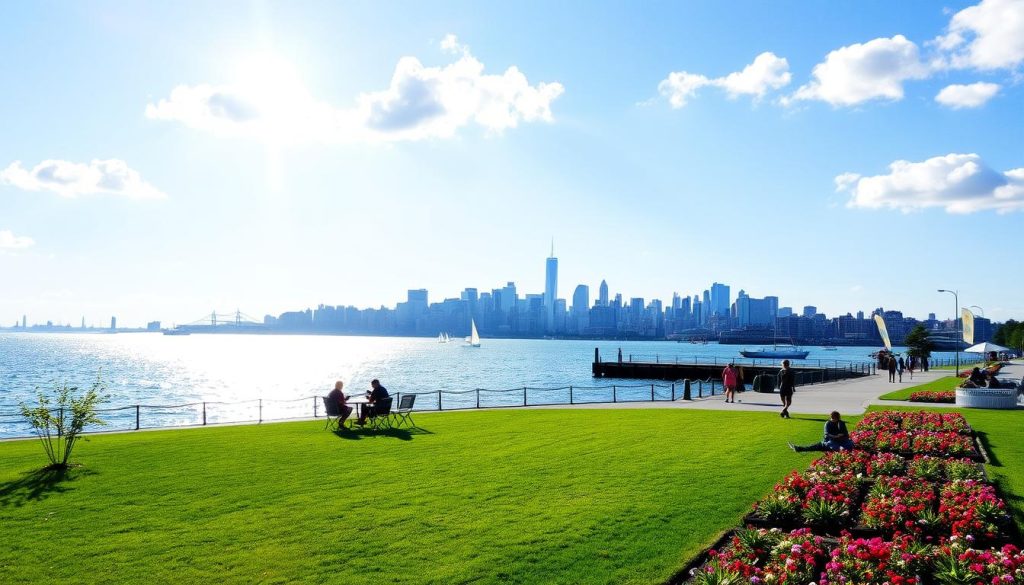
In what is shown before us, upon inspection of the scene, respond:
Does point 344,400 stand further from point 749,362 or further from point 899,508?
point 749,362

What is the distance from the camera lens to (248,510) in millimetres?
9594

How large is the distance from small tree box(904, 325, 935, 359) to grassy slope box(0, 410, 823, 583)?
55.0m

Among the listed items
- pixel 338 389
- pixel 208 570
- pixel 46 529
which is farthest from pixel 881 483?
pixel 338 389

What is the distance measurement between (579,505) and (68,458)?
10781mm

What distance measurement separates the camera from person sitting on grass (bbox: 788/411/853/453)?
13758 mm

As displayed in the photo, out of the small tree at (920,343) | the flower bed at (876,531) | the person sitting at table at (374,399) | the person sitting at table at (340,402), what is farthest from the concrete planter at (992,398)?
the small tree at (920,343)

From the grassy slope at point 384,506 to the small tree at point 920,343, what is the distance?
5501 cm

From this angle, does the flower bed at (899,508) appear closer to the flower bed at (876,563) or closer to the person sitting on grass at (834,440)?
the flower bed at (876,563)

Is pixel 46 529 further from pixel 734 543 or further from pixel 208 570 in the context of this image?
pixel 734 543

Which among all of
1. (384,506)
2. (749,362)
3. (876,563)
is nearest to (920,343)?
(749,362)

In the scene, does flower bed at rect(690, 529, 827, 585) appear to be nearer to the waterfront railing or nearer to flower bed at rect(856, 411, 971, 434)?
flower bed at rect(856, 411, 971, 434)

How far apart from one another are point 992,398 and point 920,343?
44.8m

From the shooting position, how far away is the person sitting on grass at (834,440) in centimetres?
1376

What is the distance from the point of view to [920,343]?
63406mm
